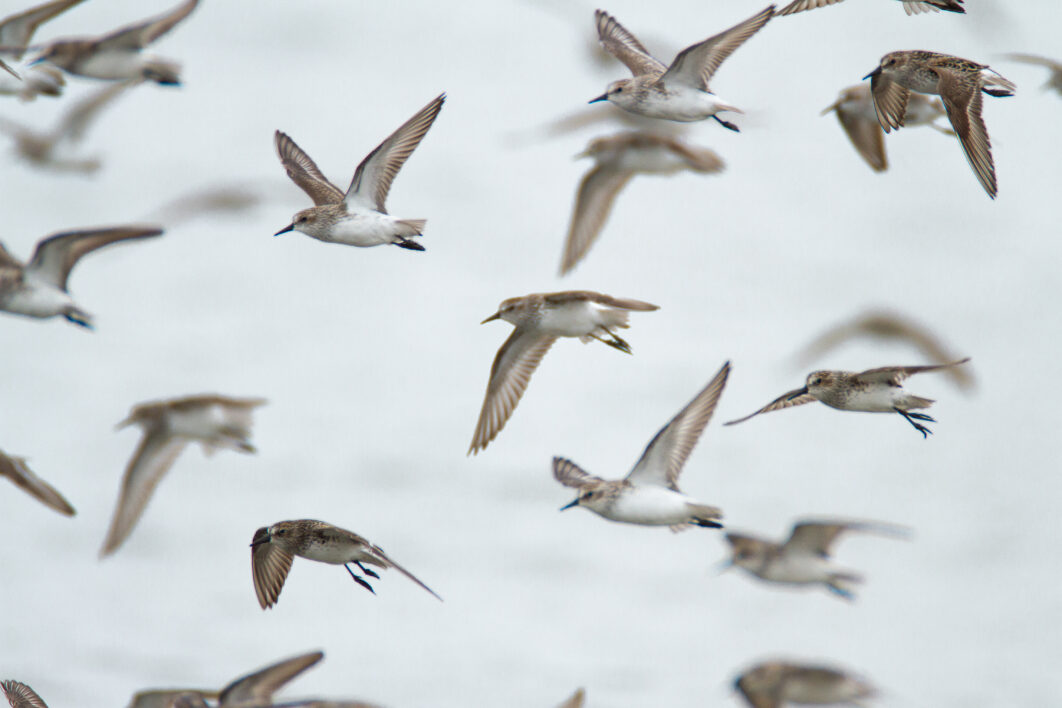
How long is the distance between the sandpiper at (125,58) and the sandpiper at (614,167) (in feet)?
9.05

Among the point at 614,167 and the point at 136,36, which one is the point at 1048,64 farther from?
the point at 136,36

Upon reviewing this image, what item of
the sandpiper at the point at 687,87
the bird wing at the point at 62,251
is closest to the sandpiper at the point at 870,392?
the sandpiper at the point at 687,87

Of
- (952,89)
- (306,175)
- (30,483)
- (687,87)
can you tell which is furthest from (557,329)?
(30,483)

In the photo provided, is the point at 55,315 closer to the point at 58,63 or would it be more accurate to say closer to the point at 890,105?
the point at 58,63

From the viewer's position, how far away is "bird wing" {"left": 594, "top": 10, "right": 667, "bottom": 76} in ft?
21.9

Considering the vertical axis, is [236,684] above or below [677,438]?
below

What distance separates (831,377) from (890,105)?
1158 mm

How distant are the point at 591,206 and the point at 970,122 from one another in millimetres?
4213

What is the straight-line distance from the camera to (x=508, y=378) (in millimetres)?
6109

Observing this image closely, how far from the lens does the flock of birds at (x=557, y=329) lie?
15.4ft

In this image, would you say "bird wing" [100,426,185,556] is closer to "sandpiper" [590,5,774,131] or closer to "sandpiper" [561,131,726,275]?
"sandpiper" [561,131,726,275]

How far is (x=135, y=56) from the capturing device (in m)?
7.18

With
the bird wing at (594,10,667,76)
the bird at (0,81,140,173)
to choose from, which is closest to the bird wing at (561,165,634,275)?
the bird wing at (594,10,667,76)

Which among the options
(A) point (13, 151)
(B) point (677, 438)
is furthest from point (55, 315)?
(A) point (13, 151)
